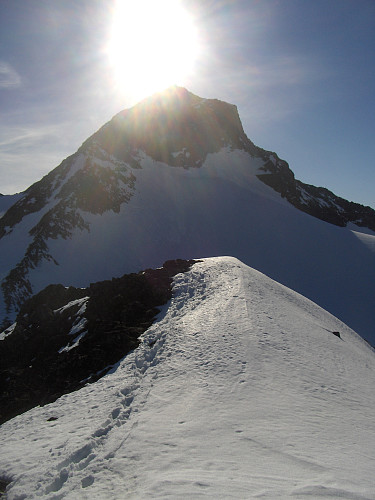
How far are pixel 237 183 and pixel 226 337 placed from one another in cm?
7130

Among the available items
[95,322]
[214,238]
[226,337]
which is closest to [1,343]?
[95,322]

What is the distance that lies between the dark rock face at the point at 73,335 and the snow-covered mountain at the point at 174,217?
2318 centimetres

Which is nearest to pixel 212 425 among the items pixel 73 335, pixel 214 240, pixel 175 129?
pixel 73 335

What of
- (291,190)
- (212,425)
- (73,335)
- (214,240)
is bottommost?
(212,425)

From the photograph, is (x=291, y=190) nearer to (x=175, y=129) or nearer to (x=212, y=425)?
(x=175, y=129)

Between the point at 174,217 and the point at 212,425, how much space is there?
59725 millimetres

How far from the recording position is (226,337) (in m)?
13.0

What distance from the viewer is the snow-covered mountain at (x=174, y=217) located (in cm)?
5028

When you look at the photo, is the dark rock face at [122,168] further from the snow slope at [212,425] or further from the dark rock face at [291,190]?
the snow slope at [212,425]

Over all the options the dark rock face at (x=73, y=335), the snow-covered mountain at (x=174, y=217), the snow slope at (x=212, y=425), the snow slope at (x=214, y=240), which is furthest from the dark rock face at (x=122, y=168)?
the snow slope at (x=212, y=425)

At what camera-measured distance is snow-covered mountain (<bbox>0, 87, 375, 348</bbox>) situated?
5028cm

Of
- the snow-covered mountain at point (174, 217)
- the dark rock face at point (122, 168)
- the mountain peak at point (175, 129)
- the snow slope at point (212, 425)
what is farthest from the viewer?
the mountain peak at point (175, 129)

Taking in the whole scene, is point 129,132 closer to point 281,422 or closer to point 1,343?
point 1,343

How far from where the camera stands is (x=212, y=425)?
7.63 meters
